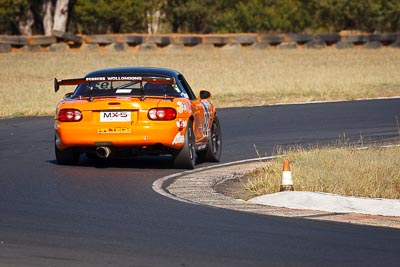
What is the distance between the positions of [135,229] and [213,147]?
267 inches

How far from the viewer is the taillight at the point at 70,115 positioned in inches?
597

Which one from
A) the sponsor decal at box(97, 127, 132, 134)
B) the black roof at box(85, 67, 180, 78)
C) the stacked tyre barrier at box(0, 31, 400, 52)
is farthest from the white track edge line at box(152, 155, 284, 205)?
the stacked tyre barrier at box(0, 31, 400, 52)

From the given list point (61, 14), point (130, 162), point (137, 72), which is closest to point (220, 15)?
point (61, 14)

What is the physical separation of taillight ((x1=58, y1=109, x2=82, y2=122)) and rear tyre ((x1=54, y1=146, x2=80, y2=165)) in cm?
44

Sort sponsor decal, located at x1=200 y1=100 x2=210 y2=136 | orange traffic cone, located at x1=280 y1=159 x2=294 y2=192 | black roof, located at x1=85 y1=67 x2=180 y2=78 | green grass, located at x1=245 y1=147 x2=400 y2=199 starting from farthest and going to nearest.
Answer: sponsor decal, located at x1=200 y1=100 x2=210 y2=136 < black roof, located at x1=85 y1=67 x2=180 y2=78 < green grass, located at x1=245 y1=147 x2=400 y2=199 < orange traffic cone, located at x1=280 y1=159 x2=294 y2=192

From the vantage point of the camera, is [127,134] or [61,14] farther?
[61,14]

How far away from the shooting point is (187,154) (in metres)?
15.3

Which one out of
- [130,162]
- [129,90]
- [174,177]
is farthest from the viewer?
[130,162]

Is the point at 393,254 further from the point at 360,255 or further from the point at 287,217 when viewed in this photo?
the point at 287,217

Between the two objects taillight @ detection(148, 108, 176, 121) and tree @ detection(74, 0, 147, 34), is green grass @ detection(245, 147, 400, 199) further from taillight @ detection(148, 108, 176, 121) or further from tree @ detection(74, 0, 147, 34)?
tree @ detection(74, 0, 147, 34)

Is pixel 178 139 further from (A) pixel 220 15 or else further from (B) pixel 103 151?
(A) pixel 220 15

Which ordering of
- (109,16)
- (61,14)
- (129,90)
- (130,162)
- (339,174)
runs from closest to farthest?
(339,174) < (129,90) < (130,162) < (61,14) < (109,16)

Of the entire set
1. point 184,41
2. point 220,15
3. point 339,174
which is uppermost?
point 220,15

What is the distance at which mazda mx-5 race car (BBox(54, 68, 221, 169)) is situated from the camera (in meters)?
15.0
